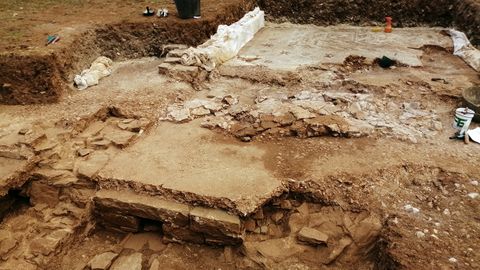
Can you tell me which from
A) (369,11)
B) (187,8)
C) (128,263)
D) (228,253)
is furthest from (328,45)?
(128,263)

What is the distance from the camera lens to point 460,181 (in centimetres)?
339

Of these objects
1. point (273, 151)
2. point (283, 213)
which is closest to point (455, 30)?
point (273, 151)

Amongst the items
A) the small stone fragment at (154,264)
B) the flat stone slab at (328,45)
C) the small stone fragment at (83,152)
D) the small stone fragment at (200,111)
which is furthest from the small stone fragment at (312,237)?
the flat stone slab at (328,45)

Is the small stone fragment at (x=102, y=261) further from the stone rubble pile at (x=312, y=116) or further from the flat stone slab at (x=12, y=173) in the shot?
the stone rubble pile at (x=312, y=116)

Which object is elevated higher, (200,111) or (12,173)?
(200,111)

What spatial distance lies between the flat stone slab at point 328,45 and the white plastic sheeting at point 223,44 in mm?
139

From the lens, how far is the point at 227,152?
394 cm

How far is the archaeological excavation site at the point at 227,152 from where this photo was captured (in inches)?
128

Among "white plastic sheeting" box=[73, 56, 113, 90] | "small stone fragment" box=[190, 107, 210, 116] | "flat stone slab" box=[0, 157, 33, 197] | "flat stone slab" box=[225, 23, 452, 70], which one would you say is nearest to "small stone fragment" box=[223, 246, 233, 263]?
"small stone fragment" box=[190, 107, 210, 116]

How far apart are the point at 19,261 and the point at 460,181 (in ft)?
13.6

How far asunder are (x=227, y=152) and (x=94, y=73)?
273 centimetres

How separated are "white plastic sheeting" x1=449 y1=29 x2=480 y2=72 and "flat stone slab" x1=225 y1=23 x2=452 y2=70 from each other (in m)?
0.15

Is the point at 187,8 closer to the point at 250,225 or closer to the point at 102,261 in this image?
the point at 250,225

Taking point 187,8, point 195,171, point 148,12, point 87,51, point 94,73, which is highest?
point 187,8
